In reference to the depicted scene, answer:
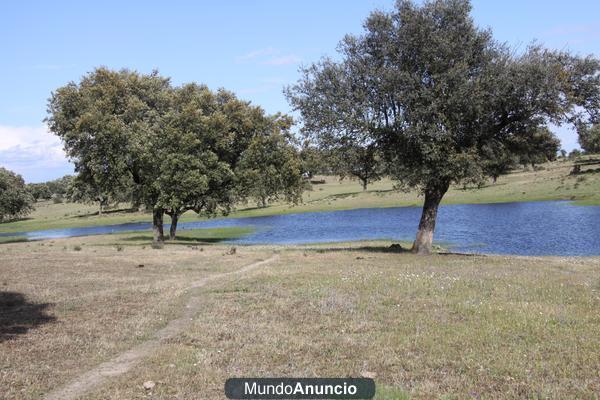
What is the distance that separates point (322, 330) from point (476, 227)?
52748 millimetres

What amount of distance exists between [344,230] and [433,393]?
60.5m

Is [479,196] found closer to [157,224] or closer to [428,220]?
[157,224]

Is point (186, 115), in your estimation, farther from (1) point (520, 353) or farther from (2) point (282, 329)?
(1) point (520, 353)

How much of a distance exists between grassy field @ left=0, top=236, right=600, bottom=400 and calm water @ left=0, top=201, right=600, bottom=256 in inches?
942

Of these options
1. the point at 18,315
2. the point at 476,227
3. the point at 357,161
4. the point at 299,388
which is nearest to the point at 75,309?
the point at 18,315

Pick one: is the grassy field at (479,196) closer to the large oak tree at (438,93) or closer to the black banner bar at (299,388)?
the large oak tree at (438,93)

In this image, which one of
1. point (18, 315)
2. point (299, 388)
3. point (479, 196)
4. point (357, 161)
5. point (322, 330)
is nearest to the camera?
point (299, 388)

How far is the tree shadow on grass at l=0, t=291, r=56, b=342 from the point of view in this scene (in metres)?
13.4

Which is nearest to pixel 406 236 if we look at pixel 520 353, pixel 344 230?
pixel 344 230

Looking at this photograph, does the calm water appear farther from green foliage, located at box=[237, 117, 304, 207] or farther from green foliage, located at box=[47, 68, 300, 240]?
green foliage, located at box=[47, 68, 300, 240]

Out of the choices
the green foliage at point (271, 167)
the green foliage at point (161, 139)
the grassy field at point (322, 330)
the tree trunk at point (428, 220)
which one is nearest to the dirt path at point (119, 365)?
the grassy field at point (322, 330)

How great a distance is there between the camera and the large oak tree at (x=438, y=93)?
90.8 ft

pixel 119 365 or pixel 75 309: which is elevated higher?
pixel 75 309

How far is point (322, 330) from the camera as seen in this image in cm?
1277
